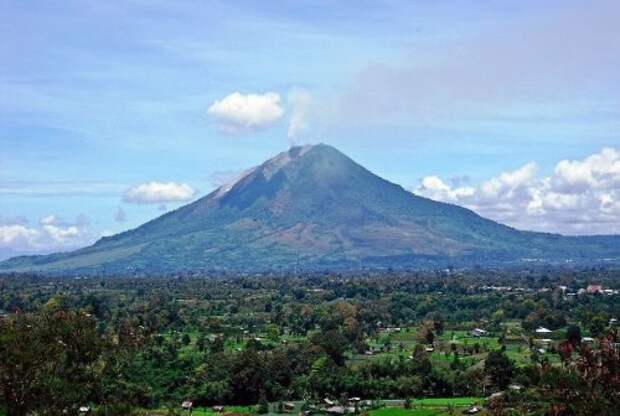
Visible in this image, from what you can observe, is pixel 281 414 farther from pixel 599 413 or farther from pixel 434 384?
pixel 599 413

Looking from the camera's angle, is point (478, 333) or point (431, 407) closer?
point (431, 407)

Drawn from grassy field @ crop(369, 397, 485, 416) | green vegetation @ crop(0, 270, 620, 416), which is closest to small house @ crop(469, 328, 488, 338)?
green vegetation @ crop(0, 270, 620, 416)

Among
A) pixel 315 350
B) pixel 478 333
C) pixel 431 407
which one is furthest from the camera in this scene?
pixel 478 333

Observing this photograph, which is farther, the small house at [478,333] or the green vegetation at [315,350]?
the small house at [478,333]

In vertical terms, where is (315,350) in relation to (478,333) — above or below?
above

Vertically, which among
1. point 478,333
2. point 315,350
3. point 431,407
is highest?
point 315,350

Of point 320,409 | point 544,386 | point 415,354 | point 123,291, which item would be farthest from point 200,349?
point 123,291

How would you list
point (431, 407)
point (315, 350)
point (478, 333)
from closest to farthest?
point (431, 407), point (315, 350), point (478, 333)

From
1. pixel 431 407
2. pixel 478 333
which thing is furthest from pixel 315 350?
pixel 478 333

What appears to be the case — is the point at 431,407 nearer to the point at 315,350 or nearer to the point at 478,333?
the point at 315,350

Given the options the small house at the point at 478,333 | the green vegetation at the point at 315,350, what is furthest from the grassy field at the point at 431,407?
the small house at the point at 478,333

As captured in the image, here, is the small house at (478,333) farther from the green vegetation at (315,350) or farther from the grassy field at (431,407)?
the grassy field at (431,407)

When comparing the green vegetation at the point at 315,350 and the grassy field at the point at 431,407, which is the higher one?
the green vegetation at the point at 315,350

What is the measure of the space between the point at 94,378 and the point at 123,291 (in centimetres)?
10962
